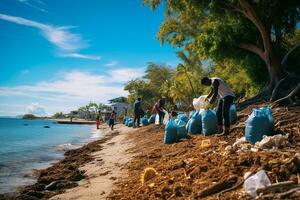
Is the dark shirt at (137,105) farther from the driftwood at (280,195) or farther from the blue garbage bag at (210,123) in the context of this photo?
the driftwood at (280,195)

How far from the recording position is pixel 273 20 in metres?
15.5

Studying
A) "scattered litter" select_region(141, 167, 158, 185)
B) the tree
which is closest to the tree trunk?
the tree

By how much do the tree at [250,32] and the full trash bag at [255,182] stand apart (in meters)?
9.78

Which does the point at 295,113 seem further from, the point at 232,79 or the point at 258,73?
the point at 232,79

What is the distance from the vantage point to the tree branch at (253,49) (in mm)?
14883

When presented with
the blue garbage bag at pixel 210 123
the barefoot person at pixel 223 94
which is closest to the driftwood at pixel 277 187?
the barefoot person at pixel 223 94

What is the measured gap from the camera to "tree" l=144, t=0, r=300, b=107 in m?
14.0

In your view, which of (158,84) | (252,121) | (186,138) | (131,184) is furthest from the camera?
(158,84)

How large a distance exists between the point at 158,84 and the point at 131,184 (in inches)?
2165

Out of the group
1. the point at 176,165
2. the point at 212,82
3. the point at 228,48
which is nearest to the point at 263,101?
the point at 228,48

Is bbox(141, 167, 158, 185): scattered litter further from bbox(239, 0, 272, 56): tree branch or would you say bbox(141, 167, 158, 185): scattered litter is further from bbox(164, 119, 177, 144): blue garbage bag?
bbox(239, 0, 272, 56): tree branch

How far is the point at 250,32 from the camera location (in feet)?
50.8

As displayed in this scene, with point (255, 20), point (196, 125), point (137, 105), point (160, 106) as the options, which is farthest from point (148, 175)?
point (137, 105)

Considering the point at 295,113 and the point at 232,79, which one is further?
the point at 232,79
